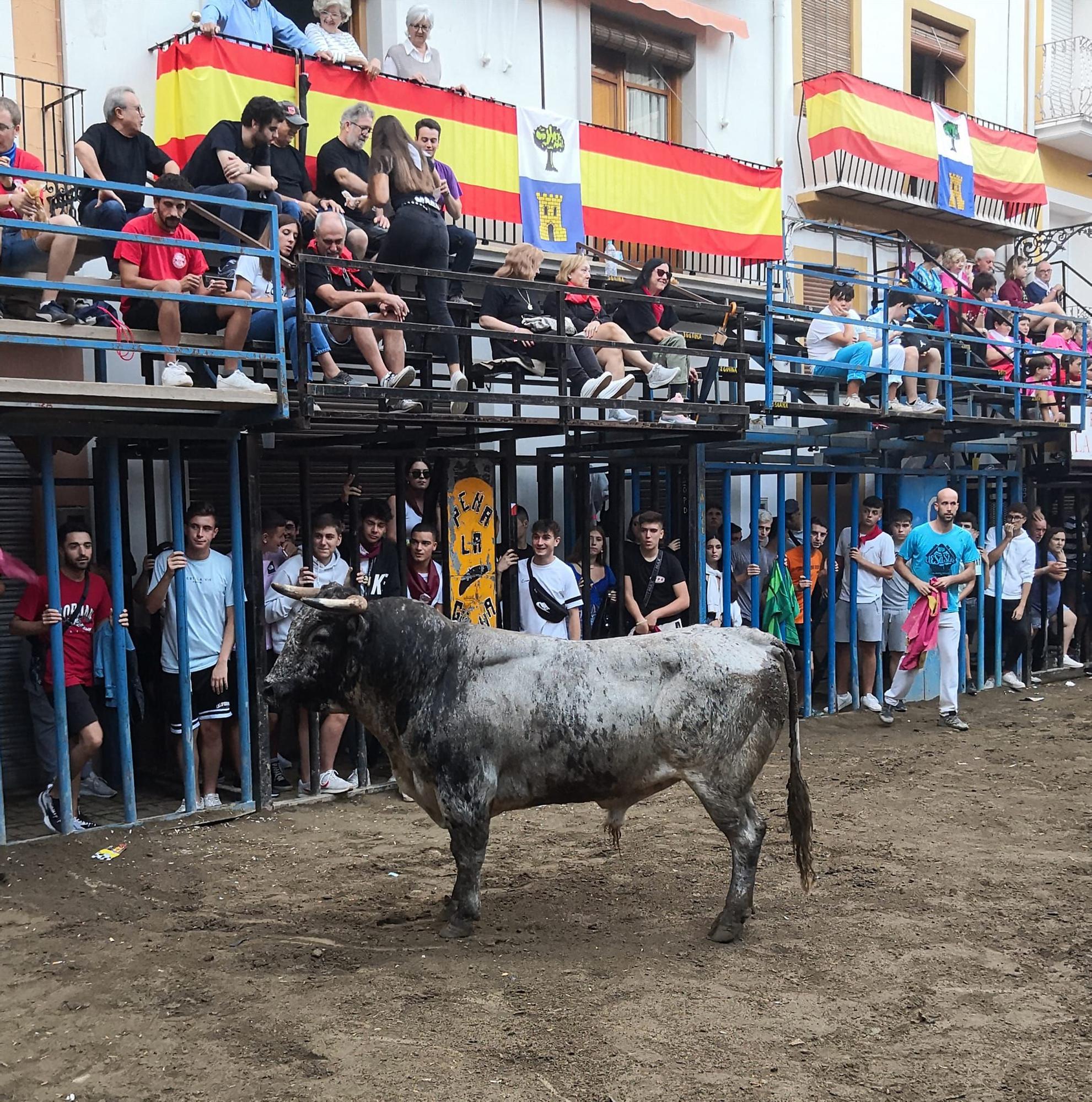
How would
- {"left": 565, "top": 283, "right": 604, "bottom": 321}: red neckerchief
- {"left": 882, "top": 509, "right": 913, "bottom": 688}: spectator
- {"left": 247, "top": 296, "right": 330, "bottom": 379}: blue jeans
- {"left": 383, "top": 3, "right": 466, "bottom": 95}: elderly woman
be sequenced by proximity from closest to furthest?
{"left": 247, "top": 296, "right": 330, "bottom": 379}: blue jeans < {"left": 565, "top": 283, "right": 604, "bottom": 321}: red neckerchief < {"left": 383, "top": 3, "right": 466, "bottom": 95}: elderly woman < {"left": 882, "top": 509, "right": 913, "bottom": 688}: spectator

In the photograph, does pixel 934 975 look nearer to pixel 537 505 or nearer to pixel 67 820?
pixel 67 820

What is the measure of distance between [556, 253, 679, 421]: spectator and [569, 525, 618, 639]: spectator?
1.12 metres

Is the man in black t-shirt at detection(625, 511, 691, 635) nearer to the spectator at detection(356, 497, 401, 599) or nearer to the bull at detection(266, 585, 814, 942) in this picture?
the spectator at detection(356, 497, 401, 599)

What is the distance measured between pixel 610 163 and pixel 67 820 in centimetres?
862

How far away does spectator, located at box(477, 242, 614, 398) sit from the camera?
9.02 meters

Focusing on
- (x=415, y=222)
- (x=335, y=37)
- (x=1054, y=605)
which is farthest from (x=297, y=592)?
(x=1054, y=605)

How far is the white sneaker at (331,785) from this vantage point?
879 cm

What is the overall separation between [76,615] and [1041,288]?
13.1 meters

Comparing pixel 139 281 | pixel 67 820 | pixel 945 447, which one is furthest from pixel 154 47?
pixel 945 447

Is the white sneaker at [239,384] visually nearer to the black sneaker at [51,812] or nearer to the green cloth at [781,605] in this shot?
the black sneaker at [51,812]

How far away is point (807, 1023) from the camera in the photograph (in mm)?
4844

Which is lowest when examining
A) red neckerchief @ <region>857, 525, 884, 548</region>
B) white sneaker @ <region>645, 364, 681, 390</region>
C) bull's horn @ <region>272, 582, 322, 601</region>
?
red neckerchief @ <region>857, 525, 884, 548</region>

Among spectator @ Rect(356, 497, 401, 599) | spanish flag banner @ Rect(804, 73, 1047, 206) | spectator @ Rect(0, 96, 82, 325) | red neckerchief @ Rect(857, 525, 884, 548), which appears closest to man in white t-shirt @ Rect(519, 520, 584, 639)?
spectator @ Rect(356, 497, 401, 599)

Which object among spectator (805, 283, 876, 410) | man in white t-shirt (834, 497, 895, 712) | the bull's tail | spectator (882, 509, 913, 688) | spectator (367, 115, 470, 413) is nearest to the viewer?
the bull's tail
